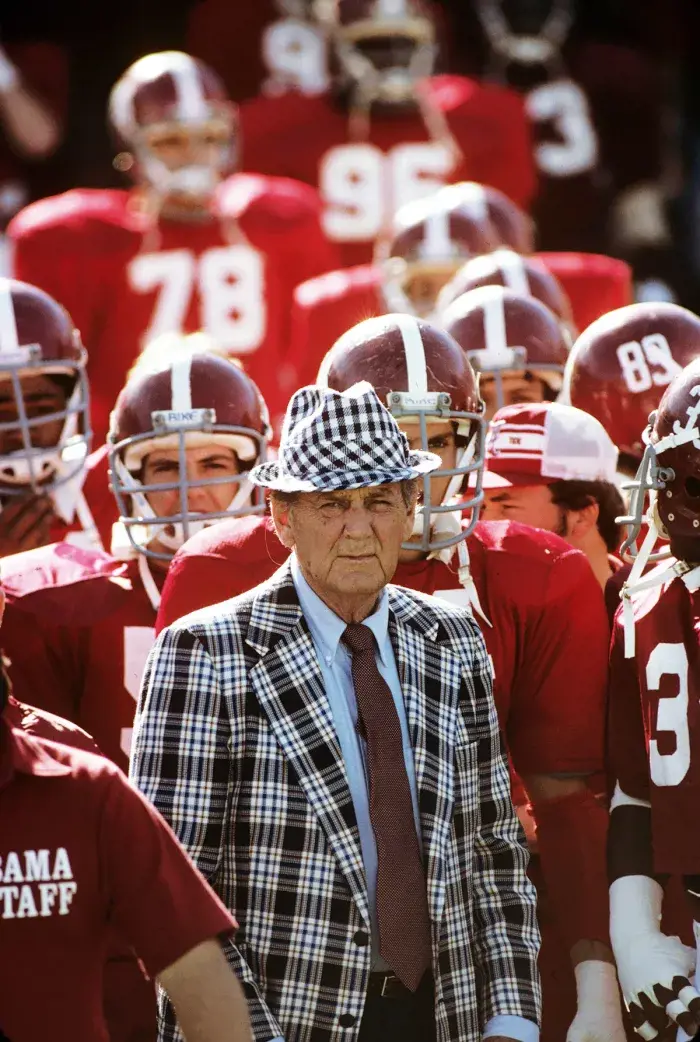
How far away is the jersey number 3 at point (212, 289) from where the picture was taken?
8.13m

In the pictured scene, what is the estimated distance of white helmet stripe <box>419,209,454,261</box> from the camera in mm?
7066

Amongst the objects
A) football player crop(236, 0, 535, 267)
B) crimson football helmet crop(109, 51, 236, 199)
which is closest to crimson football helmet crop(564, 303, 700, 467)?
crimson football helmet crop(109, 51, 236, 199)

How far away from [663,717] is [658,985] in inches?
17.1

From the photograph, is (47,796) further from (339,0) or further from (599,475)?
(339,0)

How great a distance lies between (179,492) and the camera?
14.1 ft

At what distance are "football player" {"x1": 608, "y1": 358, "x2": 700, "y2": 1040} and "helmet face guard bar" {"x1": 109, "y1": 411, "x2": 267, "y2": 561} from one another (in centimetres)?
97

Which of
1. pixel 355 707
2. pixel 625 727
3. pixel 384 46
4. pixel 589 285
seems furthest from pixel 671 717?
pixel 384 46

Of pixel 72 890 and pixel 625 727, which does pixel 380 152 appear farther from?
pixel 72 890

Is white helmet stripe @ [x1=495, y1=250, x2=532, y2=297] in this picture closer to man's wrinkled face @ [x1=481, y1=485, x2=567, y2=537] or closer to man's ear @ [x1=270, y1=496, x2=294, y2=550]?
man's wrinkled face @ [x1=481, y1=485, x2=567, y2=537]

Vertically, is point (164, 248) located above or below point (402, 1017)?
above

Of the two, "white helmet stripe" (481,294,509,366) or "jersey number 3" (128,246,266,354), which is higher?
"white helmet stripe" (481,294,509,366)

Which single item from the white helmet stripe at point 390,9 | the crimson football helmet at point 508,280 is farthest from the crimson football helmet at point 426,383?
the white helmet stripe at point 390,9

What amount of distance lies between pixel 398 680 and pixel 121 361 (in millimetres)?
4829

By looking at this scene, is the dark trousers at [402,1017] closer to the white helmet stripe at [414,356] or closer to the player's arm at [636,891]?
the player's arm at [636,891]
